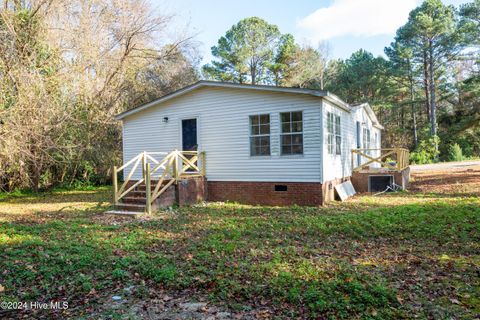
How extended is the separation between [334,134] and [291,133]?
1.88m

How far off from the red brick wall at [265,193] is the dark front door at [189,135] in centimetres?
149

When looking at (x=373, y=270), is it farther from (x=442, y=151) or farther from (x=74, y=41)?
(x=442, y=151)

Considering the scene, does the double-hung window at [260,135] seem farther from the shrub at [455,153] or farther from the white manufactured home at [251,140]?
the shrub at [455,153]

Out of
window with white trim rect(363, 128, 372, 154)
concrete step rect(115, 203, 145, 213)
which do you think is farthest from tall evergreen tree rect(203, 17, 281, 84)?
concrete step rect(115, 203, 145, 213)

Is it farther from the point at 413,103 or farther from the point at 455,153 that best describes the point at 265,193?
the point at 413,103

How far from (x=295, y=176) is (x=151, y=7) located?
12947 mm

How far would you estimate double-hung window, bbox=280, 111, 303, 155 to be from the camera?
10266 millimetres

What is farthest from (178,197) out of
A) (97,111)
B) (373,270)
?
(97,111)

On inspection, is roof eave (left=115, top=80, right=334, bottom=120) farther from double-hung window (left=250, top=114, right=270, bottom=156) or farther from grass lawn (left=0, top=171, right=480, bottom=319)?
grass lawn (left=0, top=171, right=480, bottom=319)

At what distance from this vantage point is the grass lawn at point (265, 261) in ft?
12.0

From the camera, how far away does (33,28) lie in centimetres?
1259

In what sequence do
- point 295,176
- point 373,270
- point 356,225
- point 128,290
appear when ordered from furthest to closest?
1. point 295,176
2. point 356,225
3. point 373,270
4. point 128,290

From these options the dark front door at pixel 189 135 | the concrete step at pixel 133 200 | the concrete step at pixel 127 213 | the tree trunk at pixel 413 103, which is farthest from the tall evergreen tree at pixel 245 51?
the concrete step at pixel 127 213

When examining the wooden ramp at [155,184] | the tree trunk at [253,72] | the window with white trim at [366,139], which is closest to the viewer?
the wooden ramp at [155,184]
